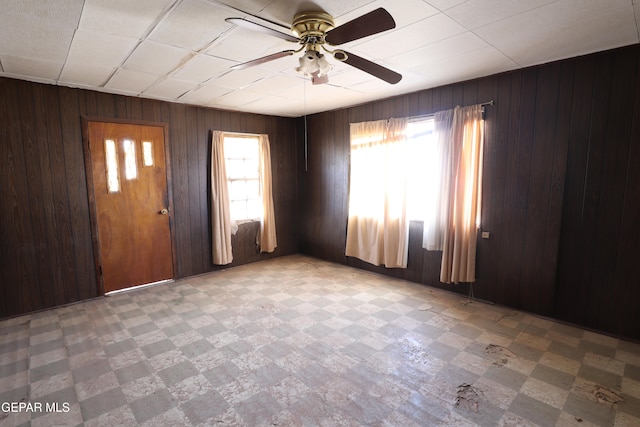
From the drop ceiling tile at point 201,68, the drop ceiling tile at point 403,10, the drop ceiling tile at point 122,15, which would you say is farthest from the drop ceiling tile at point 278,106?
the drop ceiling tile at point 403,10

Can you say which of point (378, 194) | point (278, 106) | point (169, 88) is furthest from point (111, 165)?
point (378, 194)

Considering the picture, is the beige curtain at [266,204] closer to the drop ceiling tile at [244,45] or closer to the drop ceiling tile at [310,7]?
the drop ceiling tile at [244,45]

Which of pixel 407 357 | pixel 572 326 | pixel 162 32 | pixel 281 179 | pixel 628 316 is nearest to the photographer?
pixel 162 32

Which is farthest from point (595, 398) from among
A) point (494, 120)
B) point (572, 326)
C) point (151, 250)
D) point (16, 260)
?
point (16, 260)

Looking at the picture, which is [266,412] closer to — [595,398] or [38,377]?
[38,377]

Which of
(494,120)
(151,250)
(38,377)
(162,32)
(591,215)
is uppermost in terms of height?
(162,32)

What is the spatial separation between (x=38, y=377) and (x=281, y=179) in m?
4.11

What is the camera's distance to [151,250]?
430cm

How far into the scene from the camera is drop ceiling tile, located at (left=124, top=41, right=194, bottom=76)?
8.26 feet

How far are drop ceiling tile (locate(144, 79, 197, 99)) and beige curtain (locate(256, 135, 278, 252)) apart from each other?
5.35 ft

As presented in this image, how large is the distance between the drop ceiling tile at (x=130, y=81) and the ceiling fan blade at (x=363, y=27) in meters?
2.26

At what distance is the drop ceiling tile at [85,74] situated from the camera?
→ 2.93 meters

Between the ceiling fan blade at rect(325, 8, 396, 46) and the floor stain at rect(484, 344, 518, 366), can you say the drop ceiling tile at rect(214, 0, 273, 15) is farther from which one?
the floor stain at rect(484, 344, 518, 366)

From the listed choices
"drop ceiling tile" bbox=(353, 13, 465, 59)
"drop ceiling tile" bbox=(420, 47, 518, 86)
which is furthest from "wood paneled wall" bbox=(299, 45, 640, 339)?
"drop ceiling tile" bbox=(353, 13, 465, 59)
